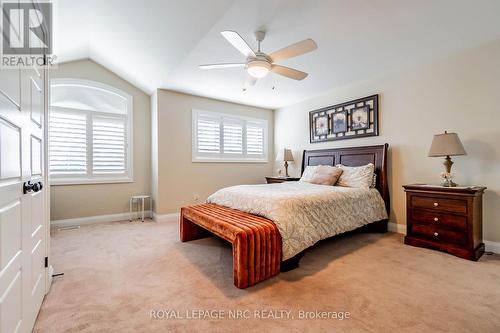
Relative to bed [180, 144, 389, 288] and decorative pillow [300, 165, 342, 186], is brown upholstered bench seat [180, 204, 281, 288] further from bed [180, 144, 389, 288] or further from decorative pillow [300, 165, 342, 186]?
decorative pillow [300, 165, 342, 186]

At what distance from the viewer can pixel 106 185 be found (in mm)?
4285

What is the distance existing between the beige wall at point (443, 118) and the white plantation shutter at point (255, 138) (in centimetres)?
211

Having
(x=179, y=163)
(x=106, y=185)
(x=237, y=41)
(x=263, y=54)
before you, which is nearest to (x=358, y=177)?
(x=263, y=54)

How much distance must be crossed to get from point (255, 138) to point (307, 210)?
3408mm

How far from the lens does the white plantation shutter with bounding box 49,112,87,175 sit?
388cm

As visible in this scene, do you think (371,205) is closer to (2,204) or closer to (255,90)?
(255,90)

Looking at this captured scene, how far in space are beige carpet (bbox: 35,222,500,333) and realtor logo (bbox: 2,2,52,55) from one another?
5.56 feet

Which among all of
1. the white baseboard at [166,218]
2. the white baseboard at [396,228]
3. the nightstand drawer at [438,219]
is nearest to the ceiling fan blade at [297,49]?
the nightstand drawer at [438,219]

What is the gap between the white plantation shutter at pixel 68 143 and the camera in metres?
3.88

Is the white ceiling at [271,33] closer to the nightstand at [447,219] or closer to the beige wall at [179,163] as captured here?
the beige wall at [179,163]

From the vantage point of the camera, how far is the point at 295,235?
87.6 inches

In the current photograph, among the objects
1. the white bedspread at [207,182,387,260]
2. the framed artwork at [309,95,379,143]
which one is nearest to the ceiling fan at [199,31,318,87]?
the white bedspread at [207,182,387,260]

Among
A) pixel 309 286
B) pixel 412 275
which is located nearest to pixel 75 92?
pixel 309 286

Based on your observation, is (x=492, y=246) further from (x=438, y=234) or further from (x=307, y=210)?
(x=307, y=210)
